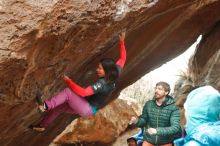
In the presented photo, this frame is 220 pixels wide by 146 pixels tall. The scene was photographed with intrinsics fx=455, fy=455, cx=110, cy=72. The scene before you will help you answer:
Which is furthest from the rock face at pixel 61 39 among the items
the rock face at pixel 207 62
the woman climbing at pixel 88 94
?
the rock face at pixel 207 62

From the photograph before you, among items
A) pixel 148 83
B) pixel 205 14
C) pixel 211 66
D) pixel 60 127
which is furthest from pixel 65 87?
pixel 148 83

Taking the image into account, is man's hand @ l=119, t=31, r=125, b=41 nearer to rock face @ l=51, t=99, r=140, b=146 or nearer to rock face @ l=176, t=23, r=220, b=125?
rock face @ l=176, t=23, r=220, b=125

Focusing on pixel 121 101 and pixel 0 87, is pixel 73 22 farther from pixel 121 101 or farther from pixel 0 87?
pixel 121 101

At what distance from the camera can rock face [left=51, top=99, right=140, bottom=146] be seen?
40.5 feet

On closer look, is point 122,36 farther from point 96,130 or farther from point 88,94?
point 96,130

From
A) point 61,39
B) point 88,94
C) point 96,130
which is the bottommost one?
point 96,130

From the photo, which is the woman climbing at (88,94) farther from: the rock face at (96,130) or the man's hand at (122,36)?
the rock face at (96,130)

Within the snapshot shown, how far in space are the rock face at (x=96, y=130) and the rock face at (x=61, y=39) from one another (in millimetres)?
3509

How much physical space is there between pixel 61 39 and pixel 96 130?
23.4 ft

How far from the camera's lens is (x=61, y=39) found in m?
5.61

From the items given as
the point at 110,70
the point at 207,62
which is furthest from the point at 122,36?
the point at 207,62

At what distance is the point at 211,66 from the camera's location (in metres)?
12.2

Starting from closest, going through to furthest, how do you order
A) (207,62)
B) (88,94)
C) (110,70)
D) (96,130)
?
1. (88,94)
2. (110,70)
3. (207,62)
4. (96,130)

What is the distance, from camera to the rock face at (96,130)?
12.4 metres
